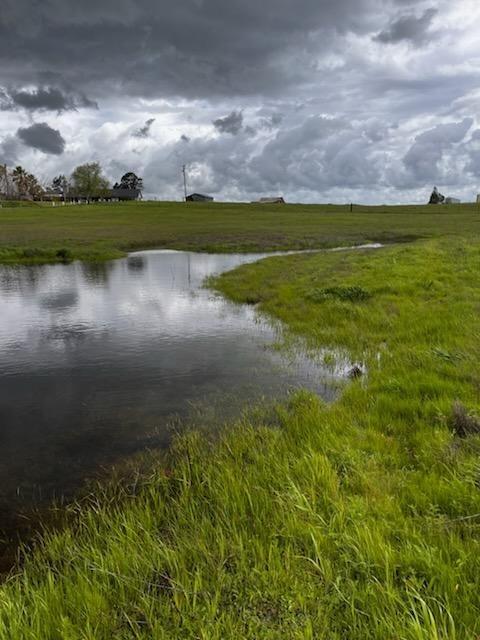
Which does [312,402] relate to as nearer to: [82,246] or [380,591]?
[380,591]

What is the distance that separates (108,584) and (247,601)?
4.31 ft

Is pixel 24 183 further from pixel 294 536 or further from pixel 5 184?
pixel 294 536

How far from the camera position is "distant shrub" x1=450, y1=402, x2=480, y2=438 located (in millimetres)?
6270

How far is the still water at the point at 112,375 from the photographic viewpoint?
24.1ft

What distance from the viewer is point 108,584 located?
3758mm

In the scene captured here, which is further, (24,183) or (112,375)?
(24,183)

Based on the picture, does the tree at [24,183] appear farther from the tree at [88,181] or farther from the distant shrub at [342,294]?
the distant shrub at [342,294]

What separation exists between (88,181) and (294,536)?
179648 millimetres

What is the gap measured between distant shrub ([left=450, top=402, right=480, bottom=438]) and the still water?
9.68 feet

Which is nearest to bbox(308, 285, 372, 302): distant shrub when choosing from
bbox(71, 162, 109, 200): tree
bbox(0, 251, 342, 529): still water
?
bbox(0, 251, 342, 529): still water

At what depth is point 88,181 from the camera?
164 m

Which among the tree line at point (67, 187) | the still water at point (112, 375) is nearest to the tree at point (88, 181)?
the tree line at point (67, 187)

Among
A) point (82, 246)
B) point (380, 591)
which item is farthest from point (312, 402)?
point (82, 246)

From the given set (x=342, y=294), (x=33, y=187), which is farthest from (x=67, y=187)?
(x=342, y=294)
